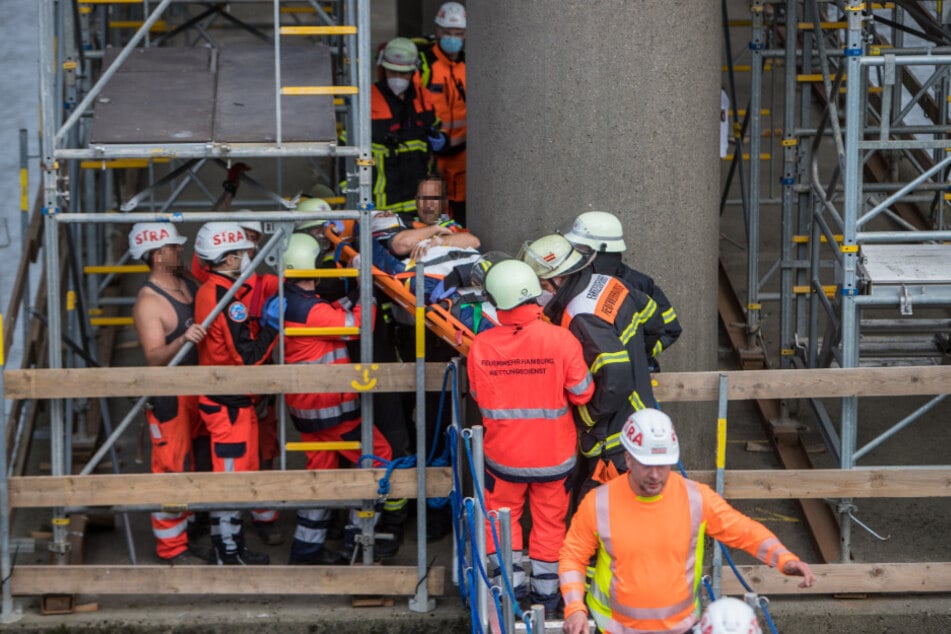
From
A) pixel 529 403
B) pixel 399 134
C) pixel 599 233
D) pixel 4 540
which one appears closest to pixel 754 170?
pixel 399 134

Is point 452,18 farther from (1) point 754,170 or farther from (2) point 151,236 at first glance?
(2) point 151,236

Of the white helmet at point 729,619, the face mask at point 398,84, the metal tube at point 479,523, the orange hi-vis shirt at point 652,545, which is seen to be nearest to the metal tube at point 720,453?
the metal tube at point 479,523

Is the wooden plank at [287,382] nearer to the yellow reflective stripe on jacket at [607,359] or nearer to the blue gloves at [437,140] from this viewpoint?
the yellow reflective stripe on jacket at [607,359]

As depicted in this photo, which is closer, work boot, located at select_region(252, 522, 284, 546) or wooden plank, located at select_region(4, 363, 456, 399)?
wooden plank, located at select_region(4, 363, 456, 399)

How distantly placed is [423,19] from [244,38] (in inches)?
110

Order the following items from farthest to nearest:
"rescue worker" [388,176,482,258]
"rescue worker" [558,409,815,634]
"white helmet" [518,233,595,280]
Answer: "rescue worker" [388,176,482,258], "white helmet" [518,233,595,280], "rescue worker" [558,409,815,634]

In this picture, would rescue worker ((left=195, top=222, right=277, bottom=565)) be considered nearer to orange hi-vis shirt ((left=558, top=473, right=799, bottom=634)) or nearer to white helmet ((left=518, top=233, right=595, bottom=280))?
white helmet ((left=518, top=233, right=595, bottom=280))

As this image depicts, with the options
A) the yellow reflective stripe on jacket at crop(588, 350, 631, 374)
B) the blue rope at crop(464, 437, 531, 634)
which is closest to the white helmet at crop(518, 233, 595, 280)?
the yellow reflective stripe on jacket at crop(588, 350, 631, 374)

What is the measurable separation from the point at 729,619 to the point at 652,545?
3.61 ft

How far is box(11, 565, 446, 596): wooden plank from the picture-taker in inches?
356

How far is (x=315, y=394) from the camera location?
9.41 metres

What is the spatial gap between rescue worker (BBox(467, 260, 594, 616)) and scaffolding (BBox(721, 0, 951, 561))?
202cm

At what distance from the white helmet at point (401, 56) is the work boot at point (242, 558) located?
13.0 feet

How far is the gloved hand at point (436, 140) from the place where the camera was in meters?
11.8
